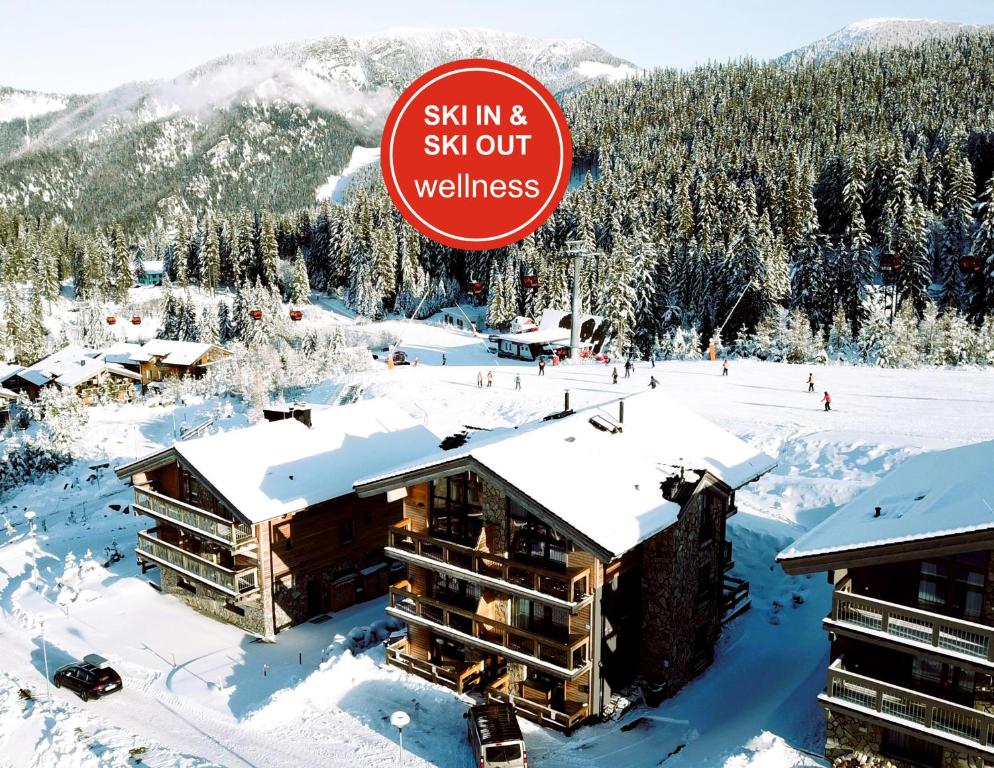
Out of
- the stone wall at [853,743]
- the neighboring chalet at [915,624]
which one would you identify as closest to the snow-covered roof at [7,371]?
the neighboring chalet at [915,624]

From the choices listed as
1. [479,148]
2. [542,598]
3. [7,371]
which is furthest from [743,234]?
[7,371]

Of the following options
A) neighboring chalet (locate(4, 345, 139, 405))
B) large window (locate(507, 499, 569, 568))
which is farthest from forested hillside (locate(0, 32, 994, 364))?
large window (locate(507, 499, 569, 568))

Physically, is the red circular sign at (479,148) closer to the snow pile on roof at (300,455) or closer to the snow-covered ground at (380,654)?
the snow pile on roof at (300,455)

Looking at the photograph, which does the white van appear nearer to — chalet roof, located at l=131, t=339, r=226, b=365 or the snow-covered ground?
the snow-covered ground

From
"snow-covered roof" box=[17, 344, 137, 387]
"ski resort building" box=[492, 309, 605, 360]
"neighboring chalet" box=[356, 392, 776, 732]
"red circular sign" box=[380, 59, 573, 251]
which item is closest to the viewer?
"neighboring chalet" box=[356, 392, 776, 732]

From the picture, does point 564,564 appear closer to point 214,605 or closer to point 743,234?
point 214,605

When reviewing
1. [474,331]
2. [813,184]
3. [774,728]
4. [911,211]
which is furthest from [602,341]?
[774,728]
